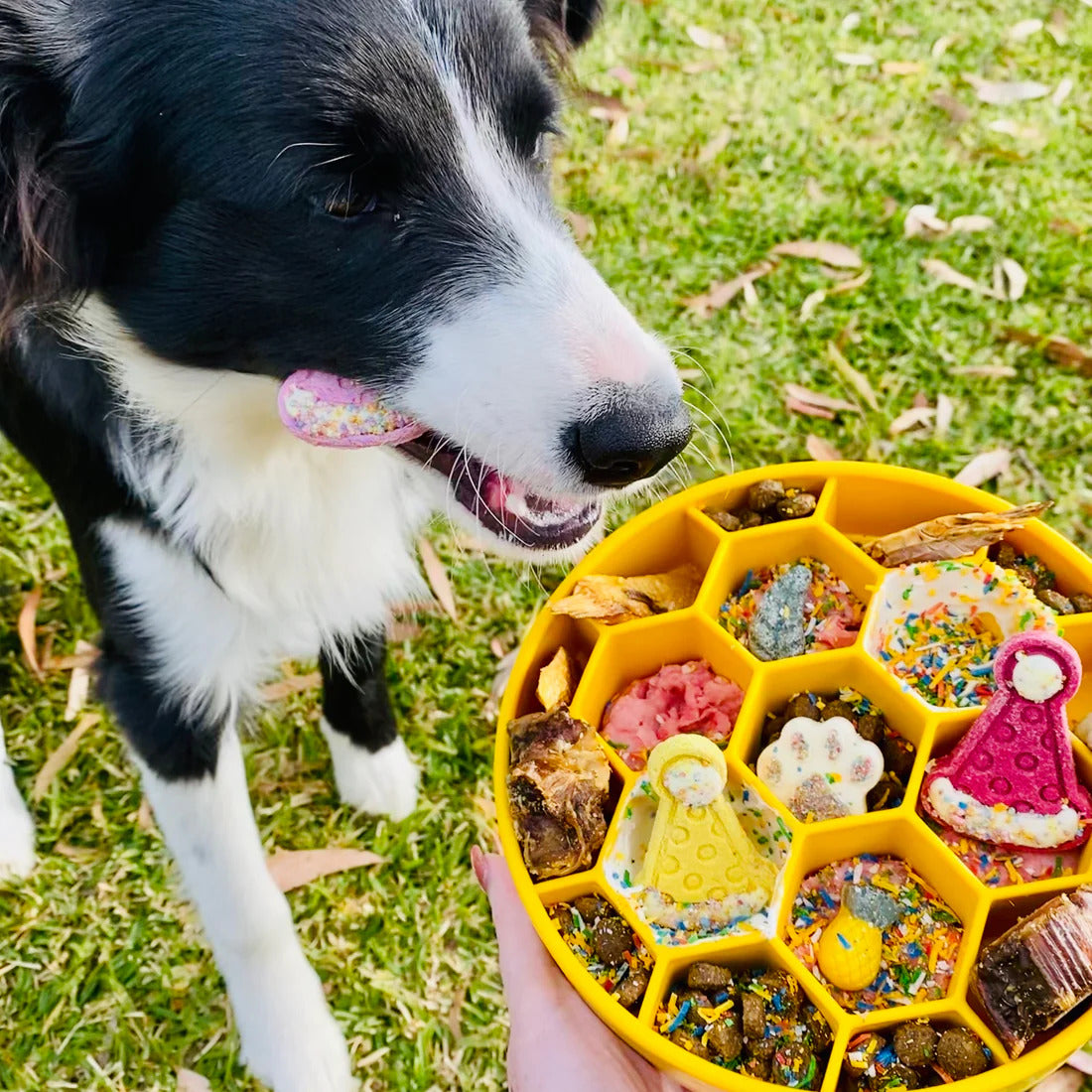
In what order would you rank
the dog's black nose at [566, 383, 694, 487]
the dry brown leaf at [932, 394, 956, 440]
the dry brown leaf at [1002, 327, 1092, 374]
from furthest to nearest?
1. the dry brown leaf at [1002, 327, 1092, 374]
2. the dry brown leaf at [932, 394, 956, 440]
3. the dog's black nose at [566, 383, 694, 487]

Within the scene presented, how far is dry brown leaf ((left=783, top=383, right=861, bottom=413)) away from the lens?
2.81 meters

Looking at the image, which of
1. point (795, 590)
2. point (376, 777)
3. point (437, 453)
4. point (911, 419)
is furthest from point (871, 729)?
point (911, 419)

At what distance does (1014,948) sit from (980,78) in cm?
325

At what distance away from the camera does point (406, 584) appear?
1.97 metres

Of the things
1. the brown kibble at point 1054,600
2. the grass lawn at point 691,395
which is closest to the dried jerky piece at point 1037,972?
the brown kibble at point 1054,600

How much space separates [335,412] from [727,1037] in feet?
2.74

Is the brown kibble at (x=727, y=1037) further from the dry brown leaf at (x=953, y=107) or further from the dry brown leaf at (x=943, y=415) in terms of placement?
the dry brown leaf at (x=953, y=107)

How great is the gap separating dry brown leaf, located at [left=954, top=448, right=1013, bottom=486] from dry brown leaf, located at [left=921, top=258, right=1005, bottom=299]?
57 centimetres

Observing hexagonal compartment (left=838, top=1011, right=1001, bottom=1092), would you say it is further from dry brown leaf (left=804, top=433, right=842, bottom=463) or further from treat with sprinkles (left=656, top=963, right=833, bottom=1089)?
dry brown leaf (left=804, top=433, right=842, bottom=463)

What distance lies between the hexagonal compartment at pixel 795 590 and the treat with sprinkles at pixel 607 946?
0.41m

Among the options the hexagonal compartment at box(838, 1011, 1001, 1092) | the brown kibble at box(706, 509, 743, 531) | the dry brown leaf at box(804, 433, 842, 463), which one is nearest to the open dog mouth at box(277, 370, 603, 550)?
the brown kibble at box(706, 509, 743, 531)

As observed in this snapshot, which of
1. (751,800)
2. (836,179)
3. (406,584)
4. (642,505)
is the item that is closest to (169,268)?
(406,584)

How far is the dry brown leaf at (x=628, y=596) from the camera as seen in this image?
4.99ft

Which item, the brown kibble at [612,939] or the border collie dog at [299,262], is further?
the brown kibble at [612,939]
